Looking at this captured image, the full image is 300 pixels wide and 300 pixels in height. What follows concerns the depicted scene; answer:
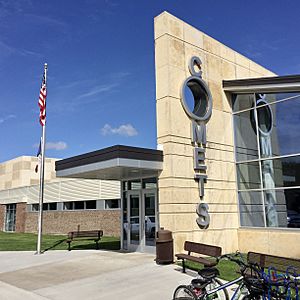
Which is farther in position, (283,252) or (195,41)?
(195,41)

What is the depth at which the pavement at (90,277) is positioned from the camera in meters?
7.59

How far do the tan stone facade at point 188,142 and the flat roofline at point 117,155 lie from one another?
0.56m

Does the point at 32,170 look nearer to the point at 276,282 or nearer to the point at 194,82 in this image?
the point at 194,82

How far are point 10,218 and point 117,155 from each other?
31661 mm

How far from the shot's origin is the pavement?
24.9ft

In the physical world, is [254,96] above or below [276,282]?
above

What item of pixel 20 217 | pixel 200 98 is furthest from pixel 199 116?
pixel 20 217

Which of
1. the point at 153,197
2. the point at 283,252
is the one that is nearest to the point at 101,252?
the point at 153,197

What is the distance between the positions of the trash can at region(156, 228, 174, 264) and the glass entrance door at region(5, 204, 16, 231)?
29.5 meters

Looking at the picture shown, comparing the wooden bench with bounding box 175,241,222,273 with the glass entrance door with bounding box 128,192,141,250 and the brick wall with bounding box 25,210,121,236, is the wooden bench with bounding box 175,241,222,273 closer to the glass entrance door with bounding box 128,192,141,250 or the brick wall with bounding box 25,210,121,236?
the glass entrance door with bounding box 128,192,141,250

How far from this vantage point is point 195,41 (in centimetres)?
1406

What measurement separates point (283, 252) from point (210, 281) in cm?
755

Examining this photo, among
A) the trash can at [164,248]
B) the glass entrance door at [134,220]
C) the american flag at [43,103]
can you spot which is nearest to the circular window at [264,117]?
the glass entrance door at [134,220]

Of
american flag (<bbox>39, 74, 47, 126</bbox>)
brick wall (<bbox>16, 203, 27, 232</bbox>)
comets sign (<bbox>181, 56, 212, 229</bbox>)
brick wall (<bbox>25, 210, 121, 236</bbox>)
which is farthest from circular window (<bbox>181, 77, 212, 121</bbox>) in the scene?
brick wall (<bbox>16, 203, 27, 232</bbox>)
